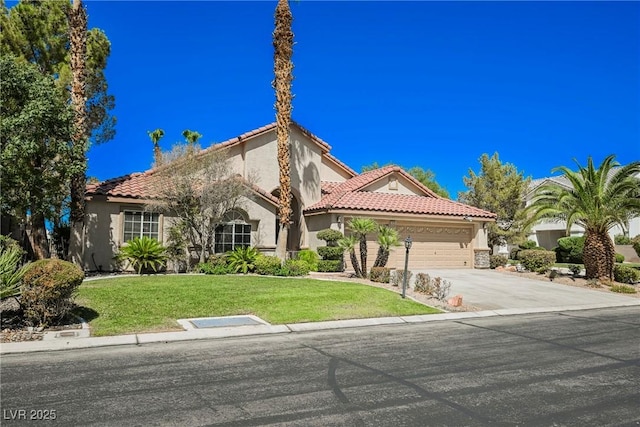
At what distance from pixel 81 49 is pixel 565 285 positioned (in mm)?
21797

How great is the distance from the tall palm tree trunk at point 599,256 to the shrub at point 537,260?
95.9 inches

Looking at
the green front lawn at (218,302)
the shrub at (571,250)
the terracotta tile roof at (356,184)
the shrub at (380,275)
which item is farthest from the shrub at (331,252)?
the shrub at (571,250)

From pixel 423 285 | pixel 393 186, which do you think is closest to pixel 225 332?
pixel 423 285

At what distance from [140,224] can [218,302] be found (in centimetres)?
1020

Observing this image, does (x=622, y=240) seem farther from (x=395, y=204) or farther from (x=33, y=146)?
(x=33, y=146)

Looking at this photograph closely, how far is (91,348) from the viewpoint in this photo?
8055mm

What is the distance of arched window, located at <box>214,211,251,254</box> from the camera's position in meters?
22.2

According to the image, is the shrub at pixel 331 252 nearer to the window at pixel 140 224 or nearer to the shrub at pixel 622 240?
the window at pixel 140 224

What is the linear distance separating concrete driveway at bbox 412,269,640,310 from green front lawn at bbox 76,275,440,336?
3185 mm

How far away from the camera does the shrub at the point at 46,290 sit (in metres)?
8.94

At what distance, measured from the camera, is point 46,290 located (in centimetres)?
892

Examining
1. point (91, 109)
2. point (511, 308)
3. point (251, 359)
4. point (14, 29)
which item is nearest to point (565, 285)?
point (511, 308)

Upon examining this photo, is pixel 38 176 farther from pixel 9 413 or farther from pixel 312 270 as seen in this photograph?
pixel 9 413

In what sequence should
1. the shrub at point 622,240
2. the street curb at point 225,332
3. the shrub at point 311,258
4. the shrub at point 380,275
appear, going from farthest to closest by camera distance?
the shrub at point 622,240
the shrub at point 311,258
the shrub at point 380,275
the street curb at point 225,332
